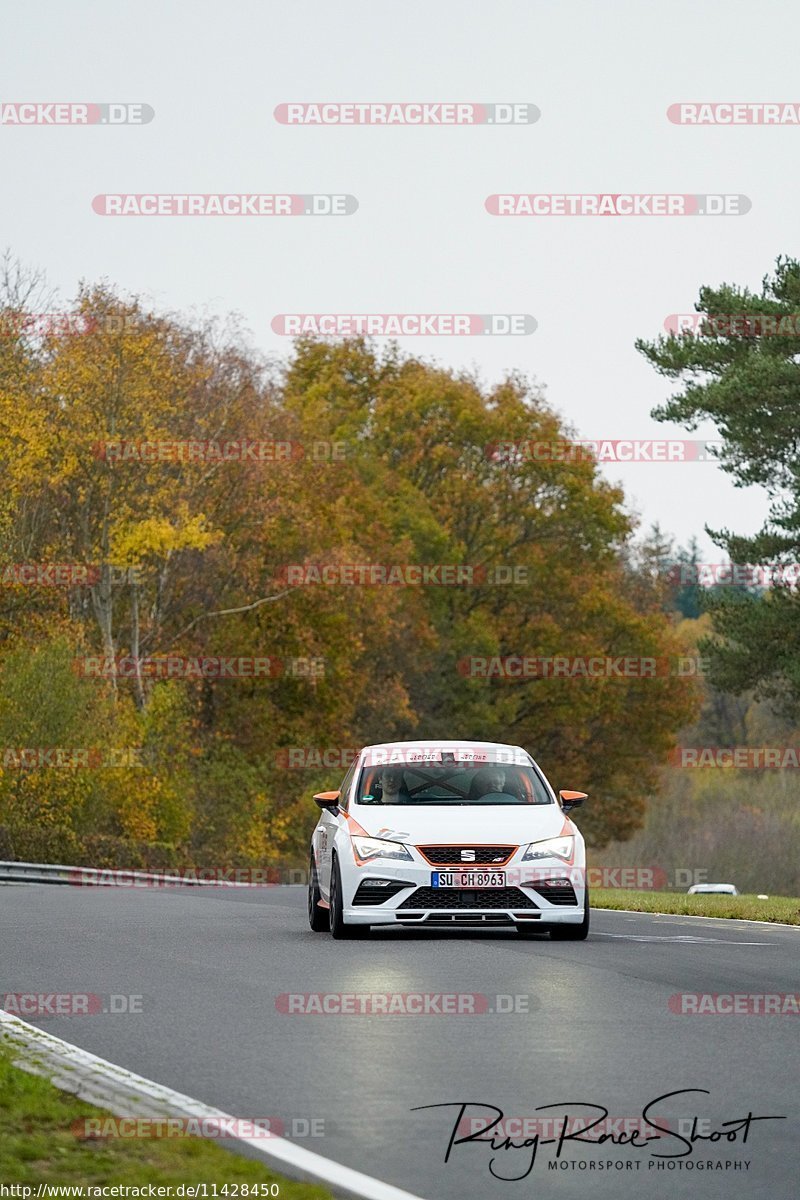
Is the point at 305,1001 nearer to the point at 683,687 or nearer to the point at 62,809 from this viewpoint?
the point at 62,809

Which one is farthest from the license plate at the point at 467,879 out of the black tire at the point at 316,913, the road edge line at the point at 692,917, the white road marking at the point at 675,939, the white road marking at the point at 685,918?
the road edge line at the point at 692,917

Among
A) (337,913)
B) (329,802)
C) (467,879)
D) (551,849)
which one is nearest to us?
(467,879)

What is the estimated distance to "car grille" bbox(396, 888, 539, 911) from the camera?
17828mm

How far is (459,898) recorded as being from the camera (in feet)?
58.5

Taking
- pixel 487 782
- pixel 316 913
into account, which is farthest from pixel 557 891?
pixel 316 913

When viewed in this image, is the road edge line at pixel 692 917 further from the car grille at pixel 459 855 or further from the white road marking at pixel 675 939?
the car grille at pixel 459 855

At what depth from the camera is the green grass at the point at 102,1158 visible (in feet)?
24.1

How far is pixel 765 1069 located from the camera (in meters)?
10.3

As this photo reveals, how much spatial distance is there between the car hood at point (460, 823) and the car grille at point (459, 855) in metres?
0.05

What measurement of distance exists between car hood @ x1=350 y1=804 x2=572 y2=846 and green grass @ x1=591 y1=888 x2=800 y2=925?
6.32 m

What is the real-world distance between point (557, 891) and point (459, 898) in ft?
2.80

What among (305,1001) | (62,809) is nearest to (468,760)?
(305,1001)

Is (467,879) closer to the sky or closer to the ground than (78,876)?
closer to the sky

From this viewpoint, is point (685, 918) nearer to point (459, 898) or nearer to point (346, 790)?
point (346, 790)
